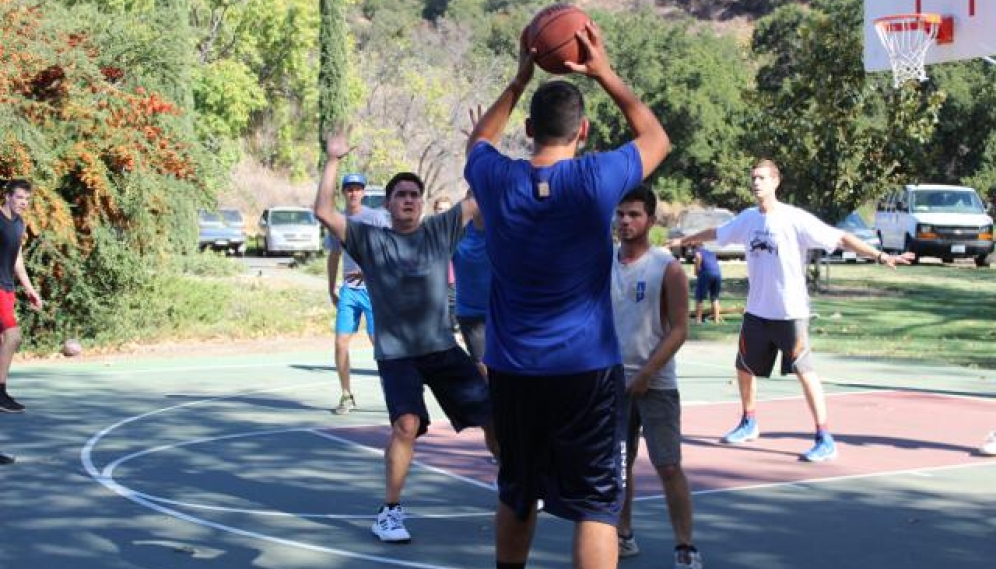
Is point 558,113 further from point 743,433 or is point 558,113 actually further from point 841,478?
point 743,433

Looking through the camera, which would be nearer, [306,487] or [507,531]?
[507,531]

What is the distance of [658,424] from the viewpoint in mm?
6719

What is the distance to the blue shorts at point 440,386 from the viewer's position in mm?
7590

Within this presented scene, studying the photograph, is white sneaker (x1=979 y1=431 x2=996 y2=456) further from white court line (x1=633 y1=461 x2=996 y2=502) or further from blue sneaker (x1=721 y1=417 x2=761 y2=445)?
blue sneaker (x1=721 y1=417 x2=761 y2=445)

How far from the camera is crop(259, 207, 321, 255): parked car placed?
43281 millimetres

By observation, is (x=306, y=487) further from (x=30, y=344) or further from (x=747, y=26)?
(x=747, y=26)

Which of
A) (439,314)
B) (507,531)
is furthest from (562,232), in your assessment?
(439,314)

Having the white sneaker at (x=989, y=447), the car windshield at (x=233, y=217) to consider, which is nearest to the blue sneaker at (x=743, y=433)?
the white sneaker at (x=989, y=447)

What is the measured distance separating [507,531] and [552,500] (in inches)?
11.3

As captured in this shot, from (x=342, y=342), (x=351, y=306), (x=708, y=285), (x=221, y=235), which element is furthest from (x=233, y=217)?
(x=342, y=342)

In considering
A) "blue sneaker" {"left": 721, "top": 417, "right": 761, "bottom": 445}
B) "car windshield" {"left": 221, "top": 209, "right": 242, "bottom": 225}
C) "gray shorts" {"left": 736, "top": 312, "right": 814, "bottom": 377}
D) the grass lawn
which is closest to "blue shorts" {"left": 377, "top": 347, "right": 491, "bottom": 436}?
"gray shorts" {"left": 736, "top": 312, "right": 814, "bottom": 377}

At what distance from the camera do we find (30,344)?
57.5ft

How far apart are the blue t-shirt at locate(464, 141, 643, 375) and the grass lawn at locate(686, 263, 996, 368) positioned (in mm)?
12668

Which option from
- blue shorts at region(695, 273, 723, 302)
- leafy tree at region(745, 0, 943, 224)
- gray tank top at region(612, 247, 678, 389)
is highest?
leafy tree at region(745, 0, 943, 224)
